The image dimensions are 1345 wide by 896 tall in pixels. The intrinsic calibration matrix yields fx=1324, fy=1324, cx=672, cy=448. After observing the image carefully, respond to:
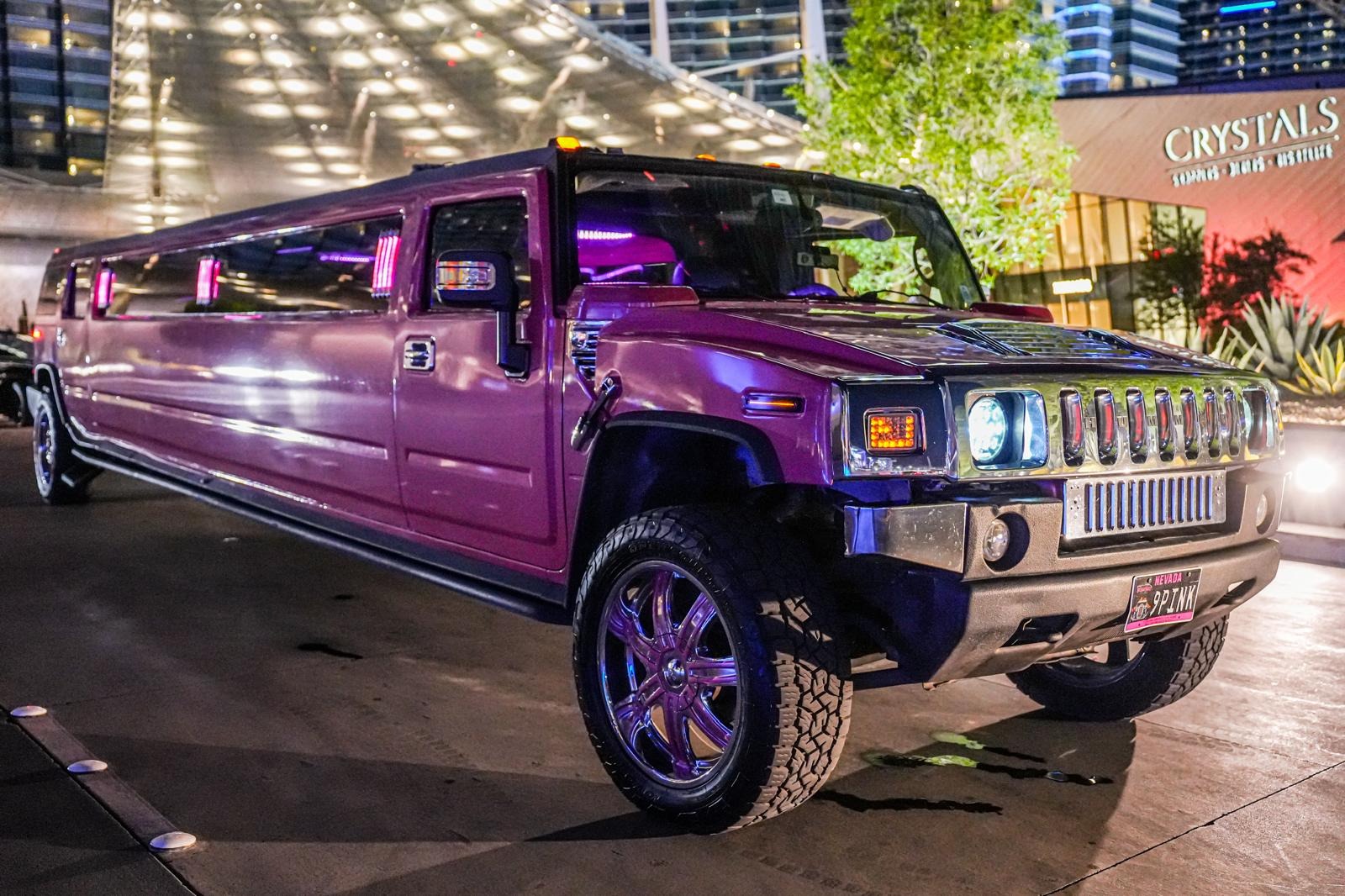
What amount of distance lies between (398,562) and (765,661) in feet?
7.69

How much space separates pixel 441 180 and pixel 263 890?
2.65 meters

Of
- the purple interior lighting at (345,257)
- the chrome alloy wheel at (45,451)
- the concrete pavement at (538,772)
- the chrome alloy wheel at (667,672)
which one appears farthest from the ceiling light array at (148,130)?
the chrome alloy wheel at (667,672)

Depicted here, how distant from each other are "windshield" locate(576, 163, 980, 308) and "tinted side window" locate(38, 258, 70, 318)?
264 inches

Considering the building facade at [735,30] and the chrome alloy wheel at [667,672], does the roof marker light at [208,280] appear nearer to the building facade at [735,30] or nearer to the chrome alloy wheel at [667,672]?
the chrome alloy wheel at [667,672]

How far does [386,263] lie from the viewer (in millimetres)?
5125

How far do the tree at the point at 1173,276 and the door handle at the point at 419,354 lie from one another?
25.9 meters

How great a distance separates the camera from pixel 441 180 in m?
4.87

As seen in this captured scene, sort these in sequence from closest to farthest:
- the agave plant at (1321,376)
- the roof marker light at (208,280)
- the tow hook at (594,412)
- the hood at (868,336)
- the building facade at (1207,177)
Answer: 1. the hood at (868,336)
2. the tow hook at (594,412)
3. the roof marker light at (208,280)
4. the agave plant at (1321,376)
5. the building facade at (1207,177)

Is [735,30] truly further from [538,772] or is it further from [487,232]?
[538,772]

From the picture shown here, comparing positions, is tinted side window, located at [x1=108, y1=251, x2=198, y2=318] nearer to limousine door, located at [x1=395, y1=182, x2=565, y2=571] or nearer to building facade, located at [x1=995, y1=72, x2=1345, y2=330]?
limousine door, located at [x1=395, y1=182, x2=565, y2=571]

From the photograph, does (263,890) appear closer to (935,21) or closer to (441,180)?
(441,180)

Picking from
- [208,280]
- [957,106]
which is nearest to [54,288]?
[208,280]

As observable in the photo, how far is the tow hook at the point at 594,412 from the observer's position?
12.6 ft

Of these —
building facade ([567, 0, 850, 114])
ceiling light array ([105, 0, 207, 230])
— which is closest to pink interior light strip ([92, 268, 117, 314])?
ceiling light array ([105, 0, 207, 230])
